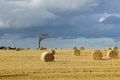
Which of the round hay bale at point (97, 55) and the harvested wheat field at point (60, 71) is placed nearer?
the harvested wheat field at point (60, 71)

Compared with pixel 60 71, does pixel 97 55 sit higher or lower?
higher

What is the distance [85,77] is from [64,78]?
1.19 metres

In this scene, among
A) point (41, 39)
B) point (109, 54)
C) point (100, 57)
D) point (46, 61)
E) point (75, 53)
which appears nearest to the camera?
point (46, 61)

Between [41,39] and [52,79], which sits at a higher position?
[41,39]

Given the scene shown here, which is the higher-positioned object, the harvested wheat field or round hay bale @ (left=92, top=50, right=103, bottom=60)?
round hay bale @ (left=92, top=50, right=103, bottom=60)

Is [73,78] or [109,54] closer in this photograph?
[73,78]

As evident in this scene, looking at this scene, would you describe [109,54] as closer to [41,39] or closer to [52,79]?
[52,79]

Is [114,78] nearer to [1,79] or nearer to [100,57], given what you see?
[1,79]

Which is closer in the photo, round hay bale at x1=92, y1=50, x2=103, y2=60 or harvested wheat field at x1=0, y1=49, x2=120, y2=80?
harvested wheat field at x1=0, y1=49, x2=120, y2=80

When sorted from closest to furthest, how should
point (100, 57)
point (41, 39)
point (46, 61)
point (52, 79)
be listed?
point (52, 79) < point (46, 61) < point (100, 57) < point (41, 39)

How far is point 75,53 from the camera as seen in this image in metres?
48.2

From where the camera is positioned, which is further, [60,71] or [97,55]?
[97,55]

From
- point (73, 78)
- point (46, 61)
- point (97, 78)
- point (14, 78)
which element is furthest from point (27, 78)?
point (46, 61)

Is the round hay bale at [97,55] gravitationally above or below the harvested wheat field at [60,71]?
above
